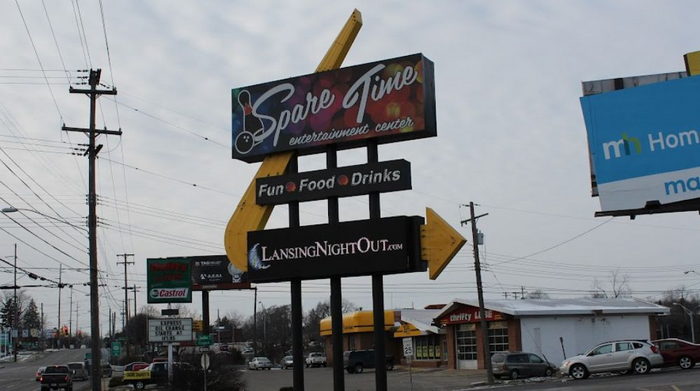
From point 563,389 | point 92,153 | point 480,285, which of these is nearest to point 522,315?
point 480,285

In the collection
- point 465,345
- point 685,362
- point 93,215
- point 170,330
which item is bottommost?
point 685,362

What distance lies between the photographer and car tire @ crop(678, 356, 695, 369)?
118 feet

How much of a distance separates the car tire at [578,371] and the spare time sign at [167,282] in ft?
67.4

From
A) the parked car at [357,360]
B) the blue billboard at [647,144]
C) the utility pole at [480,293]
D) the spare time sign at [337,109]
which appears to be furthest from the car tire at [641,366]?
the parked car at [357,360]

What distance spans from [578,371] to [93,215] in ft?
75.1

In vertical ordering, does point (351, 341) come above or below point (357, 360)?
above

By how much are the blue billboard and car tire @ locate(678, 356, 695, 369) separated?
26533 millimetres

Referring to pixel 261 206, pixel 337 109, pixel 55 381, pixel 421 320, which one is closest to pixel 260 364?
pixel 421 320

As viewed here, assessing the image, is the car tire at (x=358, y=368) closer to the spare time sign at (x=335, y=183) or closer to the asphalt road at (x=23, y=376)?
the asphalt road at (x=23, y=376)

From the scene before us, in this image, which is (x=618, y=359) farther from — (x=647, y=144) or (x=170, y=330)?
(x=647, y=144)

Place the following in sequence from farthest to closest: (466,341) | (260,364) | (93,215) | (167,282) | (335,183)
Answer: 1. (260,364)
2. (466,341)
3. (167,282)
4. (93,215)
5. (335,183)


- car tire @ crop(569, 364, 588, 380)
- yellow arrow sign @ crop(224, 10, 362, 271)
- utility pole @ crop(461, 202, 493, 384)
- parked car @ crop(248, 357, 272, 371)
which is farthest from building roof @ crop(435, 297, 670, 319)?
yellow arrow sign @ crop(224, 10, 362, 271)

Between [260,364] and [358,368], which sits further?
[260,364]

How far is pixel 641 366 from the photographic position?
111 feet
